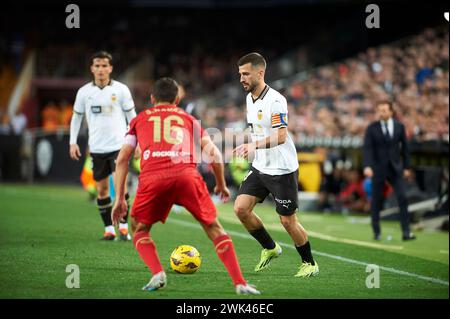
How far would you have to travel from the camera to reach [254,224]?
916cm

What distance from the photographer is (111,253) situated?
1038 cm

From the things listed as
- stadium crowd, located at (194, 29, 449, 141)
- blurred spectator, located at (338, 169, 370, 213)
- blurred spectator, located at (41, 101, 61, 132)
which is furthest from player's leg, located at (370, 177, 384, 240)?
blurred spectator, located at (41, 101, 61, 132)

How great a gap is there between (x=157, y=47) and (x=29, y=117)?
6270 millimetres

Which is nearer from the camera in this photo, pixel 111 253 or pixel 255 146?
pixel 255 146

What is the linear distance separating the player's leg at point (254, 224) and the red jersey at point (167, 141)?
5.91 feet

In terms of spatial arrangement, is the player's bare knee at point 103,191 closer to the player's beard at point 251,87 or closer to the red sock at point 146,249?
the player's beard at point 251,87

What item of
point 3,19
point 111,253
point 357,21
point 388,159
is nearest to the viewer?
point 111,253

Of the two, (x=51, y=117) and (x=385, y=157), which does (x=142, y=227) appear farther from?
(x=51, y=117)

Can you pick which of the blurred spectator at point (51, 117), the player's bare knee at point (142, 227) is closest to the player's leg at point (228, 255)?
the player's bare knee at point (142, 227)

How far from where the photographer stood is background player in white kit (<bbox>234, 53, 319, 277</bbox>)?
855cm

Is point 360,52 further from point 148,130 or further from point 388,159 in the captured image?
point 148,130

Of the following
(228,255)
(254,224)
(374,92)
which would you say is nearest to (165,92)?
(228,255)

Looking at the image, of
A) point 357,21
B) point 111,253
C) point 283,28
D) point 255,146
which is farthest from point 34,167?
point 255,146

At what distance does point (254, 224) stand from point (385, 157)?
5120 mm
